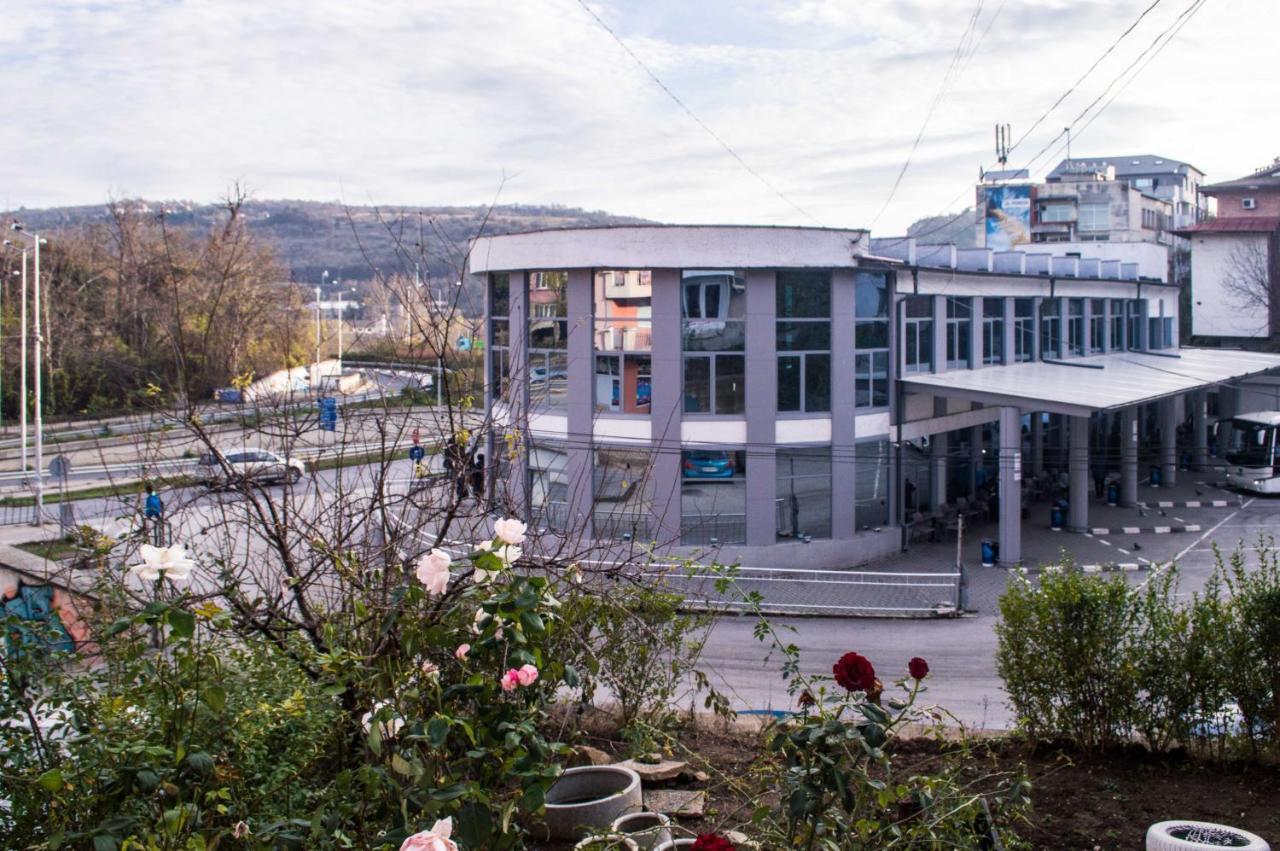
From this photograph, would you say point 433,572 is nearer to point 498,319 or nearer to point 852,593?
point 852,593

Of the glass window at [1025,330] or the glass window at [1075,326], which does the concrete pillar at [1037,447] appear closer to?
the glass window at [1025,330]

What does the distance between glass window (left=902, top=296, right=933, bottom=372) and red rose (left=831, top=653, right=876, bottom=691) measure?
21.3 m

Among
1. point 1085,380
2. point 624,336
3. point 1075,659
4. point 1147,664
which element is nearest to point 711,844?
point 1075,659

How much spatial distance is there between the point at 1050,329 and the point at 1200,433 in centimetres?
842

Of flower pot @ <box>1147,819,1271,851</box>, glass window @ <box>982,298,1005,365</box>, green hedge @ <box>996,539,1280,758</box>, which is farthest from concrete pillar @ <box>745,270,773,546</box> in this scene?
flower pot @ <box>1147,819,1271,851</box>

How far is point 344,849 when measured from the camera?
4184 millimetres

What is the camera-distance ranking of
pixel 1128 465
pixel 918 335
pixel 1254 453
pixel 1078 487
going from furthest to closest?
pixel 1254 453 < pixel 1128 465 < pixel 1078 487 < pixel 918 335

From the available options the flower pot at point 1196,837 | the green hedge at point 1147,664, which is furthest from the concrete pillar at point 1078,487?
the flower pot at point 1196,837

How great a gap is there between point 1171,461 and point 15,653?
33.7 metres

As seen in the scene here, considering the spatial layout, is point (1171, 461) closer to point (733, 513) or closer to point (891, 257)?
point (891, 257)

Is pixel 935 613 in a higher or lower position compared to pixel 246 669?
lower

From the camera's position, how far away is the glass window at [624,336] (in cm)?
2269

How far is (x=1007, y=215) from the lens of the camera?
64.8m

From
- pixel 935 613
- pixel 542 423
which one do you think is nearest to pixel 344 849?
pixel 935 613
